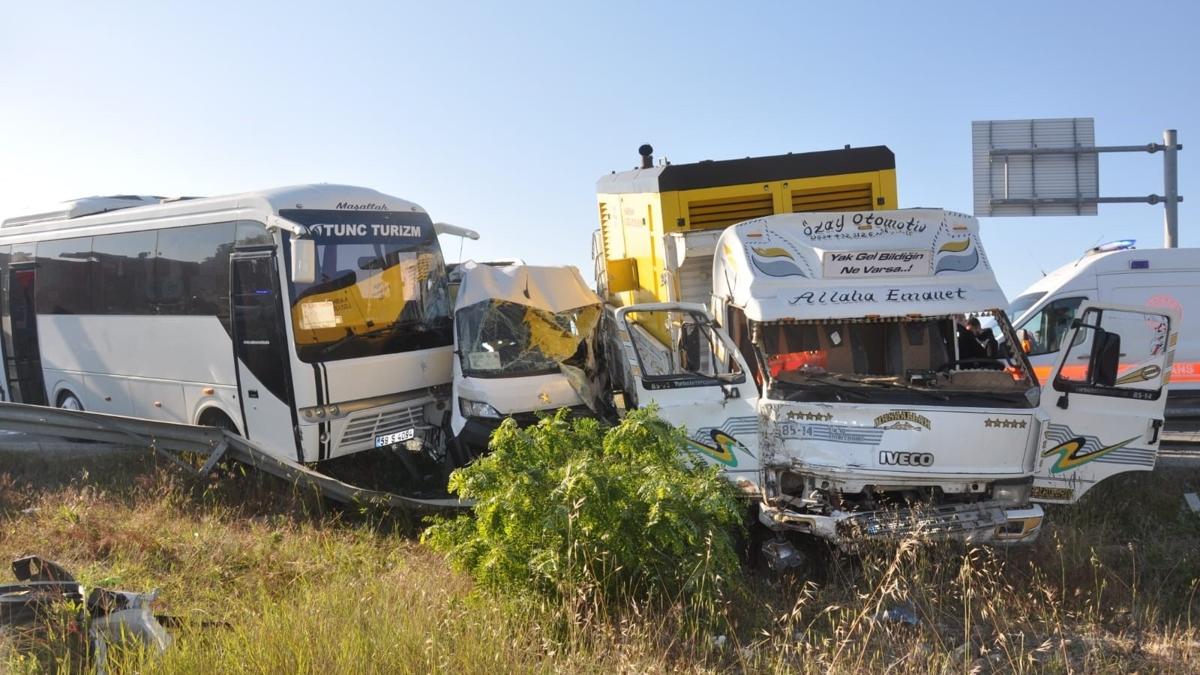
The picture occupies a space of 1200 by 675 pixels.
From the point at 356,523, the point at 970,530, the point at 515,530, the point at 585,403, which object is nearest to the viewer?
the point at 515,530

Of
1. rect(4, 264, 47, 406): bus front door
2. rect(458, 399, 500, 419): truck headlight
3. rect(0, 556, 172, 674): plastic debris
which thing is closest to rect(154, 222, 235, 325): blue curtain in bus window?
rect(458, 399, 500, 419): truck headlight

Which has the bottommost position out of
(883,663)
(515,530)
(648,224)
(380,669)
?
(883,663)

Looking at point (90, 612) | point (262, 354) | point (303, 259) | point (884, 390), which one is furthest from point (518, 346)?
point (90, 612)

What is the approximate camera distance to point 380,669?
15.3ft

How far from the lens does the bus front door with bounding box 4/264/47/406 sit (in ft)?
43.9

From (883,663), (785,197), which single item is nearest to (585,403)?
(785,197)

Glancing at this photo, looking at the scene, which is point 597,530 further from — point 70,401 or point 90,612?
point 70,401

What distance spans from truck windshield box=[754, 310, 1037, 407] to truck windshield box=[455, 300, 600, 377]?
270 centimetres

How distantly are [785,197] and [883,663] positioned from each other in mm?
5560

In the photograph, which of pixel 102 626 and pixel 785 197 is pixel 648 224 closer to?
pixel 785 197

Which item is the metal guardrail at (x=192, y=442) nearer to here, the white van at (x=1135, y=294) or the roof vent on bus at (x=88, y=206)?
the roof vent on bus at (x=88, y=206)

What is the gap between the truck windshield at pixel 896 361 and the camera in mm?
7082

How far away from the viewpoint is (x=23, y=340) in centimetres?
1362

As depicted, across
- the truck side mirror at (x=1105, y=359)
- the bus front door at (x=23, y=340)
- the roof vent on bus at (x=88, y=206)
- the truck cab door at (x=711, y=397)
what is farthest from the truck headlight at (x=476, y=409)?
the bus front door at (x=23, y=340)
